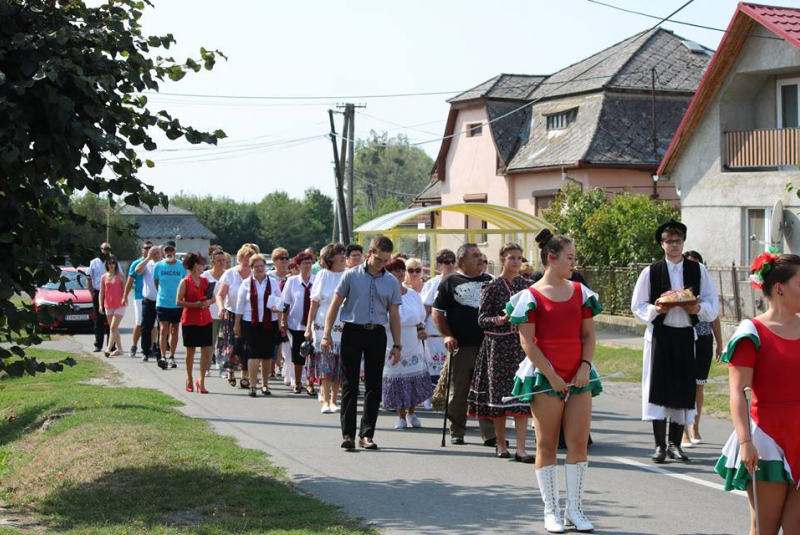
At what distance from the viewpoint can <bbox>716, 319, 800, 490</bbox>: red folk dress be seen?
552 centimetres

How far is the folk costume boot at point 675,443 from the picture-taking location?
1010 cm

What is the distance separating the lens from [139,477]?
29.2 ft

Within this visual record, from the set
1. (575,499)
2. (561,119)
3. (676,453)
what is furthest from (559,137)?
(575,499)

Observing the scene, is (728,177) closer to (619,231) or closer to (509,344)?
(619,231)

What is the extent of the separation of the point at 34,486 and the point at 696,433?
6439mm

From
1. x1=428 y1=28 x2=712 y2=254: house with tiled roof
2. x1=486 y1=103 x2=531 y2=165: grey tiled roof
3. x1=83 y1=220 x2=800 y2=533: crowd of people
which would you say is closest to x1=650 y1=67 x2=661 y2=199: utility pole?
x1=428 y1=28 x2=712 y2=254: house with tiled roof

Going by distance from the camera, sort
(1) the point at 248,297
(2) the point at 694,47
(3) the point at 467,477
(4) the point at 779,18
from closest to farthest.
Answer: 1. (3) the point at 467,477
2. (1) the point at 248,297
3. (4) the point at 779,18
4. (2) the point at 694,47

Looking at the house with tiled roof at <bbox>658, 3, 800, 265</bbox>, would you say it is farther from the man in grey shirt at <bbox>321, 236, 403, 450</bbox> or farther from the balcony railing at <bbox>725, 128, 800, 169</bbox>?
the man in grey shirt at <bbox>321, 236, 403, 450</bbox>

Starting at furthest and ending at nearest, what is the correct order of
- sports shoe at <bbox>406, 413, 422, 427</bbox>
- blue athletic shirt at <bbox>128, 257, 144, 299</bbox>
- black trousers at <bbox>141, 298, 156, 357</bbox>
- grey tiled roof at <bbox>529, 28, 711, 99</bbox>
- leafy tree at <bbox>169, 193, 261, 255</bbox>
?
leafy tree at <bbox>169, 193, 261, 255</bbox> < grey tiled roof at <bbox>529, 28, 711, 99</bbox> < blue athletic shirt at <bbox>128, 257, 144, 299</bbox> < black trousers at <bbox>141, 298, 156, 357</bbox> < sports shoe at <bbox>406, 413, 422, 427</bbox>

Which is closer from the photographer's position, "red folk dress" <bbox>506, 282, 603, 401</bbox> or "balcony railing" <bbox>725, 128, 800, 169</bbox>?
"red folk dress" <bbox>506, 282, 603, 401</bbox>

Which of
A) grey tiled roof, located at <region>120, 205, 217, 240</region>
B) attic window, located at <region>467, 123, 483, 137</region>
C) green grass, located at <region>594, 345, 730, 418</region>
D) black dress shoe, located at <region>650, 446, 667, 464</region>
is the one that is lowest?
black dress shoe, located at <region>650, 446, 667, 464</region>

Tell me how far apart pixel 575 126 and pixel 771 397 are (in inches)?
1406

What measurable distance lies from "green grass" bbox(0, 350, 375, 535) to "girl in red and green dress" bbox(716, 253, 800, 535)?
2612 mm

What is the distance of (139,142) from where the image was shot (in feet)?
27.5
